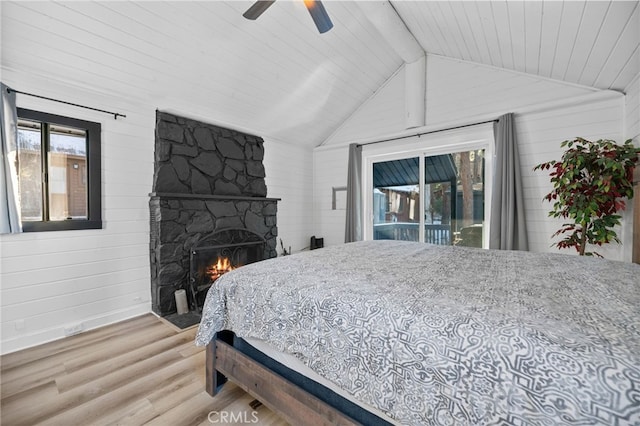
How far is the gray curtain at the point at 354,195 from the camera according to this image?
4.32 meters

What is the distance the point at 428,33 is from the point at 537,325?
3.33 m

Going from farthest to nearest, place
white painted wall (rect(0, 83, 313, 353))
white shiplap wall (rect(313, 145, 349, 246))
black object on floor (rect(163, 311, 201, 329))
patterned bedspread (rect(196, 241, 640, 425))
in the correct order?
white shiplap wall (rect(313, 145, 349, 246)), black object on floor (rect(163, 311, 201, 329)), white painted wall (rect(0, 83, 313, 353)), patterned bedspread (rect(196, 241, 640, 425))

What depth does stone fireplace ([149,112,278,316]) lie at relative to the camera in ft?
9.41

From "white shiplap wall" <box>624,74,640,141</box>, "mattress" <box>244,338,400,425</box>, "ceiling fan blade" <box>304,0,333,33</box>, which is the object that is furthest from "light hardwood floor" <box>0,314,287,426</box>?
"white shiplap wall" <box>624,74,640,141</box>

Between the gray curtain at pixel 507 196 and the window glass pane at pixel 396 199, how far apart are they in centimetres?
105

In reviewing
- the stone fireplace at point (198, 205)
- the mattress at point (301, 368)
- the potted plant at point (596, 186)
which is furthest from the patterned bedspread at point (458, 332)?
the stone fireplace at point (198, 205)

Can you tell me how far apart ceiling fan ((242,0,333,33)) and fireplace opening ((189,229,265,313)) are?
2.30 meters

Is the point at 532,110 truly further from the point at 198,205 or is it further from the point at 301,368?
the point at 198,205

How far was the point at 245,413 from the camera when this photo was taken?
1.54 meters

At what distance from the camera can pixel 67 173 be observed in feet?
8.25

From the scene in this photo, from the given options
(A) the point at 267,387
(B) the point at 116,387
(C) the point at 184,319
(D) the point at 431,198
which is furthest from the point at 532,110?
(B) the point at 116,387

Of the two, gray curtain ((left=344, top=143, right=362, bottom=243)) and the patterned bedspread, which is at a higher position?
gray curtain ((left=344, top=143, right=362, bottom=243))

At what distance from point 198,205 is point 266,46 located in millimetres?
1878

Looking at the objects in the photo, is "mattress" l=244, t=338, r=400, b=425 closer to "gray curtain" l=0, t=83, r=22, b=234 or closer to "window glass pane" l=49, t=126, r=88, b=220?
"gray curtain" l=0, t=83, r=22, b=234
